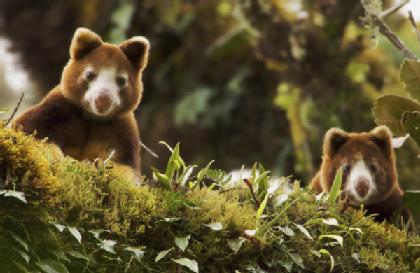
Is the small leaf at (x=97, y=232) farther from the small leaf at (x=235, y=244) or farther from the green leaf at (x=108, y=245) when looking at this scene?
the small leaf at (x=235, y=244)

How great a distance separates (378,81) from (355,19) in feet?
3.82

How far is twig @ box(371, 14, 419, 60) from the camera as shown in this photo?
188 inches

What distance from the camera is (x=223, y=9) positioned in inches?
413

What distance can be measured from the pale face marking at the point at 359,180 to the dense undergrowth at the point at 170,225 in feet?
2.20

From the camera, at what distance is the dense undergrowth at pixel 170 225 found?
3.11m

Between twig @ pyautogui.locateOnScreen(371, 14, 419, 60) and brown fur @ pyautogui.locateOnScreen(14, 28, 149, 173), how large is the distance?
137cm

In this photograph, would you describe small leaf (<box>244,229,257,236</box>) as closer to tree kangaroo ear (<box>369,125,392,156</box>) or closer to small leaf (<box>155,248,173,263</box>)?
small leaf (<box>155,248,173,263</box>)

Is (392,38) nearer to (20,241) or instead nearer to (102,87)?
(102,87)

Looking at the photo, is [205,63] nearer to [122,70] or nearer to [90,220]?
[122,70]

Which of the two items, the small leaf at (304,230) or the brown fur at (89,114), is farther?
the brown fur at (89,114)

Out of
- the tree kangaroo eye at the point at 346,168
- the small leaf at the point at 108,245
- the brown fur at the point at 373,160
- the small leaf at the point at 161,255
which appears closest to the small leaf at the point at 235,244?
the small leaf at the point at 161,255

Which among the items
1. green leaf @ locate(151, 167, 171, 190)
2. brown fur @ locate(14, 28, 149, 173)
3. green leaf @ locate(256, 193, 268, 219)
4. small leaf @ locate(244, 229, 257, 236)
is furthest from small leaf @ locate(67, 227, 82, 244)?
brown fur @ locate(14, 28, 149, 173)

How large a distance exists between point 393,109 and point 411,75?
22 centimetres

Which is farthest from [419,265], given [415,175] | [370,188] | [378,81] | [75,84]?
[378,81]
